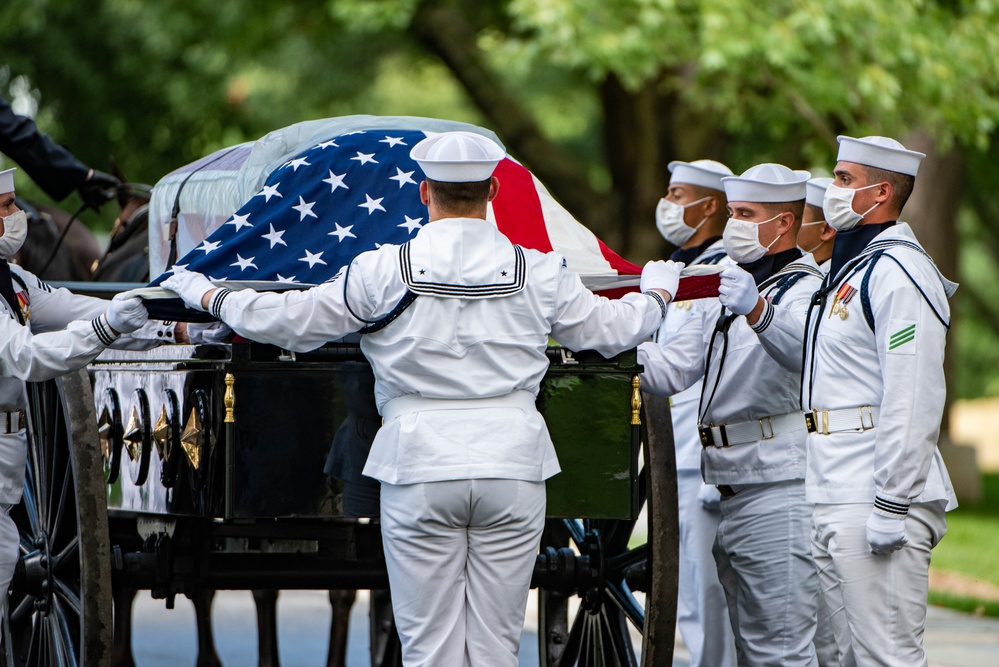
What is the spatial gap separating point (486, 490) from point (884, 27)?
7.71 metres

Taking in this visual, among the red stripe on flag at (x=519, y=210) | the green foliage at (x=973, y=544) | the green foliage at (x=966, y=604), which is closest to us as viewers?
the red stripe on flag at (x=519, y=210)

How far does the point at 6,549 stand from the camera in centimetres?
443

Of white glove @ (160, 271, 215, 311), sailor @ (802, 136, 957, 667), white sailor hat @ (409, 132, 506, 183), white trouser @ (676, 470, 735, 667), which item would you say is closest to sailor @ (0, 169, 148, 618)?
white glove @ (160, 271, 215, 311)

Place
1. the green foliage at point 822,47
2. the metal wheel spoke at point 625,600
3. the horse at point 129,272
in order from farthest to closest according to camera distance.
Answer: the green foliage at point 822,47
the horse at point 129,272
the metal wheel spoke at point 625,600

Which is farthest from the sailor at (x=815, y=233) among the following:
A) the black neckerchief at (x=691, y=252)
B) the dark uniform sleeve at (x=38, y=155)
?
the dark uniform sleeve at (x=38, y=155)

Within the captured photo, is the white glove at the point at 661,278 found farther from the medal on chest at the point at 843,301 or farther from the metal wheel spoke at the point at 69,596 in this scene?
the metal wheel spoke at the point at 69,596

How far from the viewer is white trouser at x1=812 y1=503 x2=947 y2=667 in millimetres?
4234

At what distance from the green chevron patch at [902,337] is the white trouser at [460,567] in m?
1.07

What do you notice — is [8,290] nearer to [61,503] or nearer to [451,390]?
[61,503]

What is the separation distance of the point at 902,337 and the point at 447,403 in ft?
4.21

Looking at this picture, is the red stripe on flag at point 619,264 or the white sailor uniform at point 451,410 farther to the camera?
the red stripe on flag at point 619,264

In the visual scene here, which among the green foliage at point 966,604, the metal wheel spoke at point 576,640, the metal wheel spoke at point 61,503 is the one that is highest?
the metal wheel spoke at point 61,503

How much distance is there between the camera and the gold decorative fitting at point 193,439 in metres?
4.28

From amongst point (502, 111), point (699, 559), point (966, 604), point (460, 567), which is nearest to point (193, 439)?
point (460, 567)
